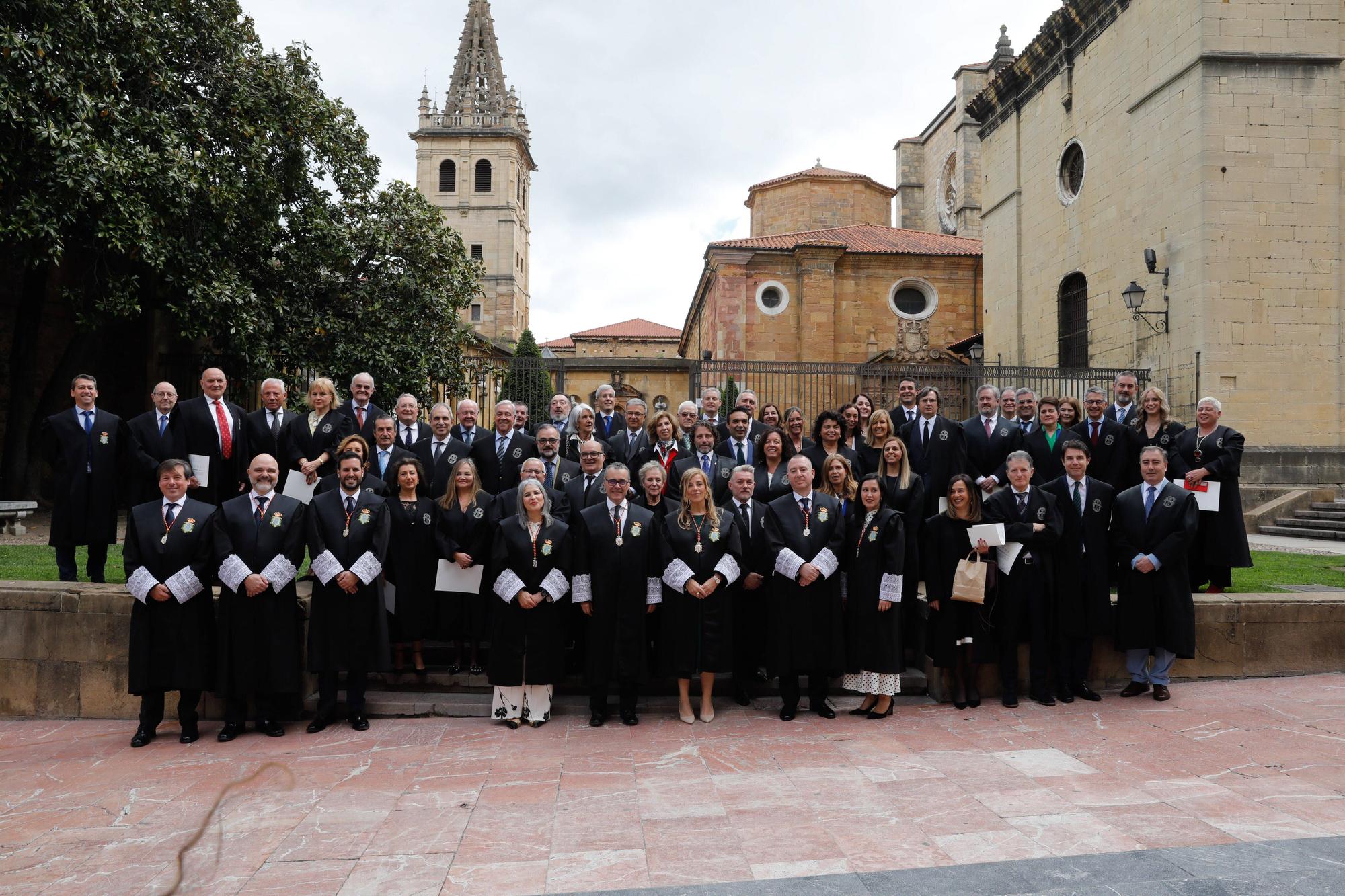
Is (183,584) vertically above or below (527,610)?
above

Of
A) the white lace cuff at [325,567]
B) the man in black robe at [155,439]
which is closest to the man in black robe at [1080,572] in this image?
the white lace cuff at [325,567]

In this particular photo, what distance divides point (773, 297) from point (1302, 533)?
22.5m

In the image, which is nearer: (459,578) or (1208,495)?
(459,578)

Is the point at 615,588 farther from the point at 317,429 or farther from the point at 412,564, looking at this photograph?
the point at 317,429

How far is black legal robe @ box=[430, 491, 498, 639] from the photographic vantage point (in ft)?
21.9

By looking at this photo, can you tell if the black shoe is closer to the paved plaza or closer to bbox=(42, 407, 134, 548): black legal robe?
the paved plaza

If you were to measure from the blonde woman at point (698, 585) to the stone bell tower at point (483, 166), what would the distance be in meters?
69.1

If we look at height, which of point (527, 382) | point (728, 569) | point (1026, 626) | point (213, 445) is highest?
point (527, 382)

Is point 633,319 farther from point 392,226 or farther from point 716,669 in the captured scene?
point 716,669

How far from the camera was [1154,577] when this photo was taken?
6.80 meters

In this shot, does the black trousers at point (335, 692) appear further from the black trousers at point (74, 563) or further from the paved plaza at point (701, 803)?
the black trousers at point (74, 563)

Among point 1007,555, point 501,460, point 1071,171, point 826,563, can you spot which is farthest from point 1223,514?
point 1071,171

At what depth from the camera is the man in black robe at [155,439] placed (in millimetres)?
7574

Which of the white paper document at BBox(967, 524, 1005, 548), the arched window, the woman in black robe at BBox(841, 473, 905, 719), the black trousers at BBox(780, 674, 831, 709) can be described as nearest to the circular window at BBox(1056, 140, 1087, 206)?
the arched window
